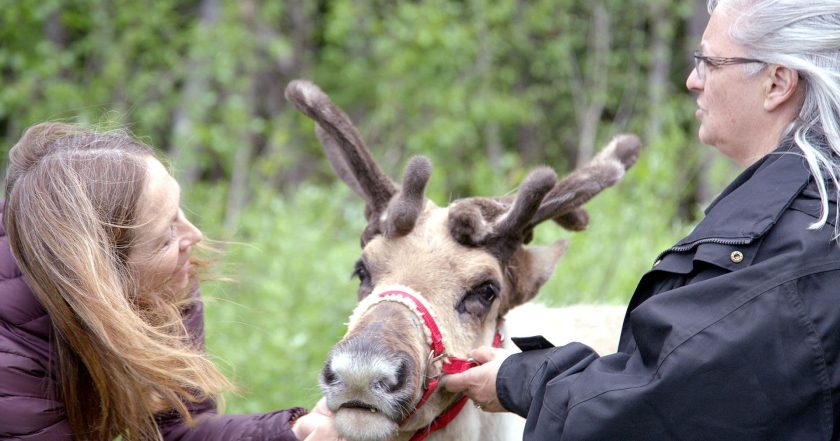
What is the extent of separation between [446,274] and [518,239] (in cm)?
40

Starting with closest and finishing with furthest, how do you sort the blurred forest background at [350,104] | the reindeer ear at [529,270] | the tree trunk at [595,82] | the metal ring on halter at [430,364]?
the metal ring on halter at [430,364]
the reindeer ear at [529,270]
the blurred forest background at [350,104]
the tree trunk at [595,82]

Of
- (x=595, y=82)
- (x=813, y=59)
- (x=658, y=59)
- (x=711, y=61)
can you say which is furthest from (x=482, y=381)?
(x=658, y=59)

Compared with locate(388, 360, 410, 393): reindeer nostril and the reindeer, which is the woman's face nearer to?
the reindeer

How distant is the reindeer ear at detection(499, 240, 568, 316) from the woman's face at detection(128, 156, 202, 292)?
50.1 inches

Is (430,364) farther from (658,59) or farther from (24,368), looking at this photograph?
(658,59)

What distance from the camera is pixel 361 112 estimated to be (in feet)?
51.2

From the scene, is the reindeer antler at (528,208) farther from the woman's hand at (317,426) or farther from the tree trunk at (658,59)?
the tree trunk at (658,59)

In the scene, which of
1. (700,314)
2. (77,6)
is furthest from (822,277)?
(77,6)

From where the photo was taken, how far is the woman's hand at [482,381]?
331 centimetres

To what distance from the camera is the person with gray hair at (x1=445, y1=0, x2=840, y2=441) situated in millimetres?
2541

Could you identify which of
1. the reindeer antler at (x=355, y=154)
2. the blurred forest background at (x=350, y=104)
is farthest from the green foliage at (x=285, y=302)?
the reindeer antler at (x=355, y=154)

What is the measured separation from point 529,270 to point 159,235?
1.52 m

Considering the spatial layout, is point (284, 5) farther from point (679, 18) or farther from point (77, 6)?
point (679, 18)

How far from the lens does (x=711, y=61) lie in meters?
2.99
